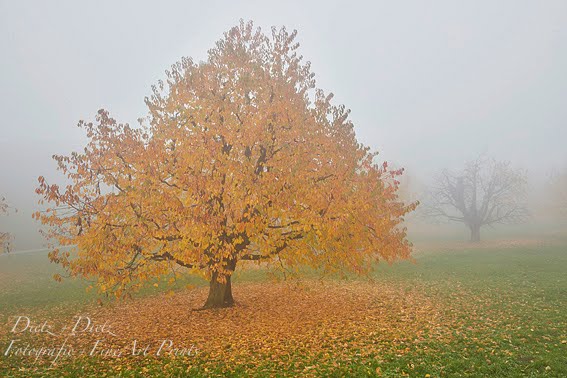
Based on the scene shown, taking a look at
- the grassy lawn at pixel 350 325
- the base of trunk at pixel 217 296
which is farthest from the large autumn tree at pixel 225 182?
the grassy lawn at pixel 350 325

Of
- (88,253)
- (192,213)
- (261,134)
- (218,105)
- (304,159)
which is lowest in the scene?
(88,253)

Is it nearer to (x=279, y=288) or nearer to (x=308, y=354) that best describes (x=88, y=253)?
(x=308, y=354)

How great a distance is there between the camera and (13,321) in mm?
17172

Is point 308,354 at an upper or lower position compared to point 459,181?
lower

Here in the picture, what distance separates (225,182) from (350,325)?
775cm

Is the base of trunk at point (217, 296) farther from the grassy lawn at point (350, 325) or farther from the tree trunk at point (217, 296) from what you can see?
the grassy lawn at point (350, 325)

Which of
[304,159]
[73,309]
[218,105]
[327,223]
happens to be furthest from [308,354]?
[73,309]

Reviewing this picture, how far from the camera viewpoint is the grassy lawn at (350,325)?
9.86 meters

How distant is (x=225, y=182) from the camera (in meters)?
14.0

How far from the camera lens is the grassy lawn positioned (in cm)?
986

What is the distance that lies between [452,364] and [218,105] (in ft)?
40.7

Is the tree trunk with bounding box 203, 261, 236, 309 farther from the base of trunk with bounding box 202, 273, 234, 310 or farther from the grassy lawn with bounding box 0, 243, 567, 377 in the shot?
the grassy lawn with bounding box 0, 243, 567, 377

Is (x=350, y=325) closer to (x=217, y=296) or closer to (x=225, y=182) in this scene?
(x=217, y=296)

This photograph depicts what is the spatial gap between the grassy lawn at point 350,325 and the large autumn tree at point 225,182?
8.01ft
